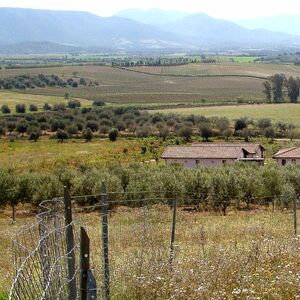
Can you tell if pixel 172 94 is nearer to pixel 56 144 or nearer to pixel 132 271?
pixel 56 144

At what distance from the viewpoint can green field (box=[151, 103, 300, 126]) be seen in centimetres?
9619

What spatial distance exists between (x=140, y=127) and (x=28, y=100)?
54.8m

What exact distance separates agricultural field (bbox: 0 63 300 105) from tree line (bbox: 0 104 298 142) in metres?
39.0

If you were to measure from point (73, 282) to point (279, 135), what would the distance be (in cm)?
7282

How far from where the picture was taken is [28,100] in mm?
125750

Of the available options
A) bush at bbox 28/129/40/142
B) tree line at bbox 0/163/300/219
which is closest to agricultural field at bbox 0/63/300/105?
bush at bbox 28/129/40/142

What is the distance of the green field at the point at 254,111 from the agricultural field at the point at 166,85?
12909 millimetres

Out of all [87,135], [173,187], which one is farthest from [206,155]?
[87,135]

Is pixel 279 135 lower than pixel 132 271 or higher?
lower

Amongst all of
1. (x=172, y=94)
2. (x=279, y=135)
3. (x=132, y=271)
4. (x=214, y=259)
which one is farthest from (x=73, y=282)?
(x=172, y=94)

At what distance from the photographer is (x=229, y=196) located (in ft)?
93.3

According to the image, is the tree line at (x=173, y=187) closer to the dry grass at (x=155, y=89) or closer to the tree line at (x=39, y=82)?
the dry grass at (x=155, y=89)

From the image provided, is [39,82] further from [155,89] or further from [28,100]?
[28,100]

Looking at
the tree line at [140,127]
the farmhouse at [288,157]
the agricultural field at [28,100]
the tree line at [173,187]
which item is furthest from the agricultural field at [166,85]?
the tree line at [173,187]
